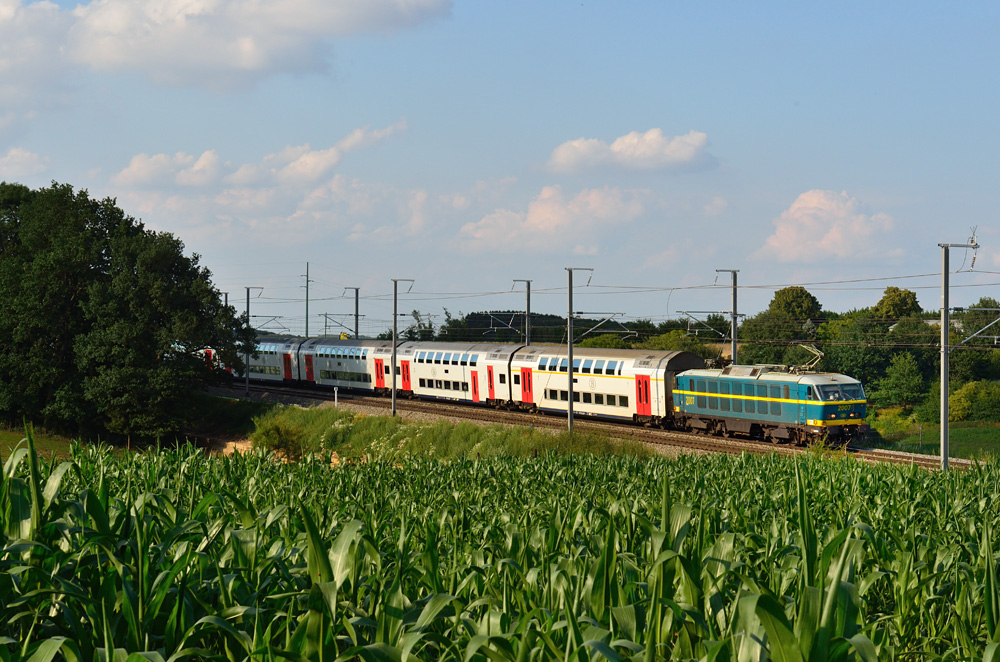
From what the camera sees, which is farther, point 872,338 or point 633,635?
point 872,338

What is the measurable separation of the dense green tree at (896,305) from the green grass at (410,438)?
61266 mm

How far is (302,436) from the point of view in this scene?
3250 centimetres

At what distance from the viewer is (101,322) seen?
134 feet

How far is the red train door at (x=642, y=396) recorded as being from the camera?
35125mm

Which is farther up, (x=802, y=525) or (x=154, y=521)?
(x=802, y=525)

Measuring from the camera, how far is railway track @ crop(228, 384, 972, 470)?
2830cm

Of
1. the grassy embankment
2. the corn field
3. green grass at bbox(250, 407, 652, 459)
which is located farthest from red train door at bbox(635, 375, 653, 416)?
the corn field

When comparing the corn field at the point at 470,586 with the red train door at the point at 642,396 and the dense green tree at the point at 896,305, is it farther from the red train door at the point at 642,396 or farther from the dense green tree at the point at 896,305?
the dense green tree at the point at 896,305

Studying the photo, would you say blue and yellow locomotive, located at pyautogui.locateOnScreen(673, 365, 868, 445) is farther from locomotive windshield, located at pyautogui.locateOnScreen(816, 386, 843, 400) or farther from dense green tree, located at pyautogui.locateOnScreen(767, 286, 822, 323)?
dense green tree, located at pyautogui.locateOnScreen(767, 286, 822, 323)

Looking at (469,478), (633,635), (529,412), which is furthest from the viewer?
(529,412)

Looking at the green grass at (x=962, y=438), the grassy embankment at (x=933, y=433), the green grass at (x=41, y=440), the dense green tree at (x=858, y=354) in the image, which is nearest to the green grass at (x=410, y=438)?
the green grass at (x=41, y=440)

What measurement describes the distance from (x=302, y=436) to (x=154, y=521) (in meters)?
28.5

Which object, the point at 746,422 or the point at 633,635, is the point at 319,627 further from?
the point at 746,422

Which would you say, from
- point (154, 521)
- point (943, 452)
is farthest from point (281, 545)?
point (943, 452)
